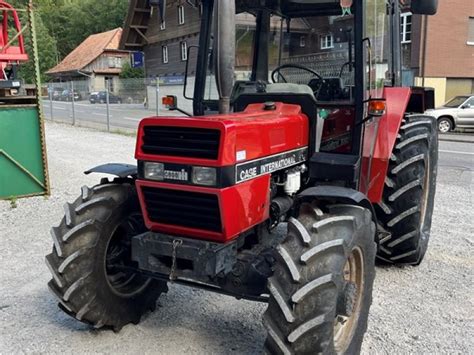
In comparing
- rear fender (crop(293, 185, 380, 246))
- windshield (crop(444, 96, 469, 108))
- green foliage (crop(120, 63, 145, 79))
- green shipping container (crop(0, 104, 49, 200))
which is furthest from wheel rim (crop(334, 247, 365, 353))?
green foliage (crop(120, 63, 145, 79))

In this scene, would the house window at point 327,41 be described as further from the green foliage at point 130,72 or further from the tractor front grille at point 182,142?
the green foliage at point 130,72

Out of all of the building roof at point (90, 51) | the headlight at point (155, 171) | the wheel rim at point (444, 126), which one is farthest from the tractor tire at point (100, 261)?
the building roof at point (90, 51)

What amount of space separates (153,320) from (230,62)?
2.04m

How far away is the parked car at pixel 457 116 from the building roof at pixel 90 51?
145 ft

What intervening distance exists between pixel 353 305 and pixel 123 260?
5.45 feet

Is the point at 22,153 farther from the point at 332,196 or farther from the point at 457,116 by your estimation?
the point at 457,116

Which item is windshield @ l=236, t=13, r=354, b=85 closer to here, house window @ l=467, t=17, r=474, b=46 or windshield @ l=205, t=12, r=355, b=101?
windshield @ l=205, t=12, r=355, b=101

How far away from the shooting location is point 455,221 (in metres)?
6.25

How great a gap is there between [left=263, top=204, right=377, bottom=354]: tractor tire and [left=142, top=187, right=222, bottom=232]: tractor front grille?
0.46 meters

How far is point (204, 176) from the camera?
9.54ft

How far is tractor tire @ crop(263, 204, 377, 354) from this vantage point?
2.66 metres

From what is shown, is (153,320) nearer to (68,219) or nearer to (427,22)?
(68,219)

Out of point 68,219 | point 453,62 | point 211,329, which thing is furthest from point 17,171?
point 453,62

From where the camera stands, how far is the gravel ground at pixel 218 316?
3.44 metres
